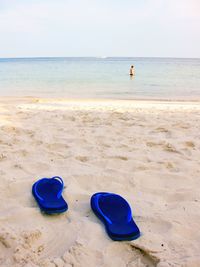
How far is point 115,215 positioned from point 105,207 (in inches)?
4.3

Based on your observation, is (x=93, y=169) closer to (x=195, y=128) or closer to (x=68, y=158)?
(x=68, y=158)

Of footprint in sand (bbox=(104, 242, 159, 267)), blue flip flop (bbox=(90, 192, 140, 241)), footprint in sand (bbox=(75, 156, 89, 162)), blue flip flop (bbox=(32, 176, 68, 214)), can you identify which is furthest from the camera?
footprint in sand (bbox=(75, 156, 89, 162))

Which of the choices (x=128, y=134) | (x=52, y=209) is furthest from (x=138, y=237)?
(x=128, y=134)

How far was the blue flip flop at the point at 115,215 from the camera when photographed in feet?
5.88

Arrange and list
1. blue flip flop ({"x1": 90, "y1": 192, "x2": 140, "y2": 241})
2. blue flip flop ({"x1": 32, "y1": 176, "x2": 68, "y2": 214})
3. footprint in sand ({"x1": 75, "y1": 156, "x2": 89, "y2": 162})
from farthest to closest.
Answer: footprint in sand ({"x1": 75, "y1": 156, "x2": 89, "y2": 162}) < blue flip flop ({"x1": 32, "y1": 176, "x2": 68, "y2": 214}) < blue flip flop ({"x1": 90, "y1": 192, "x2": 140, "y2": 241})

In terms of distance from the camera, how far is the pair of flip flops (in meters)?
1.82

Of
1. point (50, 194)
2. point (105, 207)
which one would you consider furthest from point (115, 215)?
point (50, 194)

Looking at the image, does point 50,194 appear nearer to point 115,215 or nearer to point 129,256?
point 115,215

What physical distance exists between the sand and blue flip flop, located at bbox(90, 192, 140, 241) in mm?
48

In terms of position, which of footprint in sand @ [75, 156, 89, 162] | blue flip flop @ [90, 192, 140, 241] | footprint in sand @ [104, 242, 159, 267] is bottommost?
footprint in sand @ [104, 242, 159, 267]

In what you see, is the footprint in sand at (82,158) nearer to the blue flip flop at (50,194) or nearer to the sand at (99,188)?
the sand at (99,188)

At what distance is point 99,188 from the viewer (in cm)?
245

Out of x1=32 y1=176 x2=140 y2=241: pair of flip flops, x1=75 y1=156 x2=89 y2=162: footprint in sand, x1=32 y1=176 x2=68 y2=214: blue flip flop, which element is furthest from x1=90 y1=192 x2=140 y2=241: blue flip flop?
x1=75 y1=156 x2=89 y2=162: footprint in sand

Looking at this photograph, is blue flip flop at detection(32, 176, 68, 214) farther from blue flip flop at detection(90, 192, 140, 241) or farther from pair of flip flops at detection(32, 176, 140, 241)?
blue flip flop at detection(90, 192, 140, 241)
